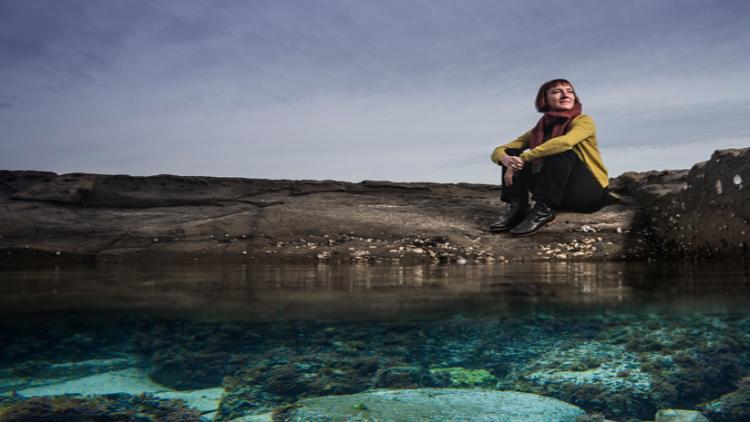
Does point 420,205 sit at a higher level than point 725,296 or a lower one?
higher

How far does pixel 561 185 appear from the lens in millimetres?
6094

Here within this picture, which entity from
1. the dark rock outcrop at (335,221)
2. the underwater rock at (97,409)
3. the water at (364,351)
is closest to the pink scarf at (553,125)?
the dark rock outcrop at (335,221)

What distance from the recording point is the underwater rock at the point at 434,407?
118cm

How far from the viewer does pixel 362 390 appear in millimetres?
1366

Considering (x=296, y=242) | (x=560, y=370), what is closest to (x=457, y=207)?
(x=296, y=242)

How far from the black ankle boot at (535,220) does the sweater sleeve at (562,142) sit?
0.57 metres

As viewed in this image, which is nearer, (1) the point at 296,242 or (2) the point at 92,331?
(2) the point at 92,331

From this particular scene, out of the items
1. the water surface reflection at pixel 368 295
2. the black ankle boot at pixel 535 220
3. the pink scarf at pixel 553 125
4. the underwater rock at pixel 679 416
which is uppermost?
the pink scarf at pixel 553 125

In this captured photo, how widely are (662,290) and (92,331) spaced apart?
7.92 ft

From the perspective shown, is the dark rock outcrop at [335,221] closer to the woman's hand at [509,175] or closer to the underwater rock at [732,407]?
the woman's hand at [509,175]

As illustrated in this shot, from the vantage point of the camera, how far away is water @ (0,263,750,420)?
4.39 ft

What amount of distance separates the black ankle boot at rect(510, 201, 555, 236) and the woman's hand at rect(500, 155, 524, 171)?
0.49 meters

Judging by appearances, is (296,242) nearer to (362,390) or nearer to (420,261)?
(420,261)

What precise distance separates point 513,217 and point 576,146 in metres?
0.99
